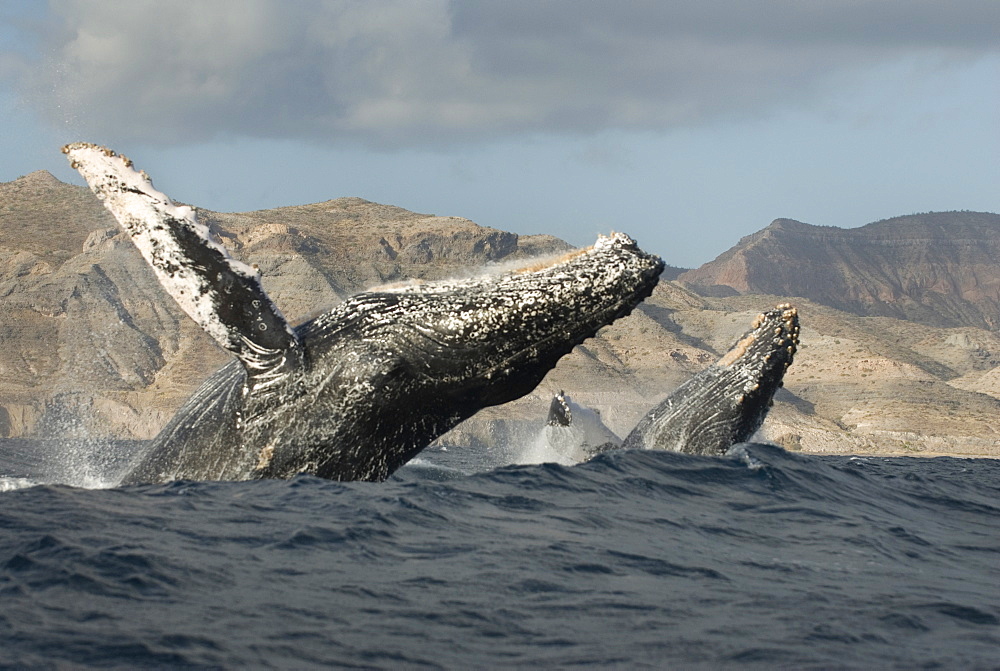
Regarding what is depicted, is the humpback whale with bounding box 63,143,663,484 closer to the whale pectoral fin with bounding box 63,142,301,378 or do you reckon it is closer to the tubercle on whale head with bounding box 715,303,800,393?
the whale pectoral fin with bounding box 63,142,301,378

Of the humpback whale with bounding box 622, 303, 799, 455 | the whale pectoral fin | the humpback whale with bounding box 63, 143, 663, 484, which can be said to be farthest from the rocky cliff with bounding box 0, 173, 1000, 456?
the whale pectoral fin

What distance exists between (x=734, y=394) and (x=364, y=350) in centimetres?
476

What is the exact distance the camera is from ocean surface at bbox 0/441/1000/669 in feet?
13.4

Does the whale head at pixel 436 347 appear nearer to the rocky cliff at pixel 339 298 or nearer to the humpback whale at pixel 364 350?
the humpback whale at pixel 364 350

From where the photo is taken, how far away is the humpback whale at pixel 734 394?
32.0 ft

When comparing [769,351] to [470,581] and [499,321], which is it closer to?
[499,321]

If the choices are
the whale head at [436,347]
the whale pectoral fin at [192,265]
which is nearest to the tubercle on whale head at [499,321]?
the whale head at [436,347]

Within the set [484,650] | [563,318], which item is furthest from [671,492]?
[484,650]

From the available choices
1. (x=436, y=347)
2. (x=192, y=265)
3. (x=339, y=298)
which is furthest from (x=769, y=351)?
(x=339, y=298)

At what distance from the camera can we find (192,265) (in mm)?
5875

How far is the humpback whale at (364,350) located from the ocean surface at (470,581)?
0.93 ft

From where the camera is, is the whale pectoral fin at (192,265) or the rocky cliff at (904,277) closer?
the whale pectoral fin at (192,265)

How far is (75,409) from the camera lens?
48.0m

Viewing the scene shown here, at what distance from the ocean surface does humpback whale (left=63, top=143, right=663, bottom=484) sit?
0.93ft
